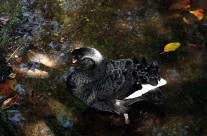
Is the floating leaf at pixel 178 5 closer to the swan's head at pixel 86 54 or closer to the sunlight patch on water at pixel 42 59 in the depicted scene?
the swan's head at pixel 86 54

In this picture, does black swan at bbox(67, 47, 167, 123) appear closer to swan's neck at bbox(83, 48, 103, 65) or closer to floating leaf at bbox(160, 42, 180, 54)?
swan's neck at bbox(83, 48, 103, 65)

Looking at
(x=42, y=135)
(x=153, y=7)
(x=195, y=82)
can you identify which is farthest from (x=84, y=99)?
(x=153, y=7)

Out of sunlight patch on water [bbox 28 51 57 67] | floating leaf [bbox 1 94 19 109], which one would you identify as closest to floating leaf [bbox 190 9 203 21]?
sunlight patch on water [bbox 28 51 57 67]

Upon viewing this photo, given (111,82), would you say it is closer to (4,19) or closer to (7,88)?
(7,88)

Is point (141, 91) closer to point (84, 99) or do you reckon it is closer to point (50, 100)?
point (84, 99)

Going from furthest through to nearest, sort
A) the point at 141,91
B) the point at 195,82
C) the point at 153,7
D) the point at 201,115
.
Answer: the point at 153,7 < the point at 195,82 < the point at 201,115 < the point at 141,91

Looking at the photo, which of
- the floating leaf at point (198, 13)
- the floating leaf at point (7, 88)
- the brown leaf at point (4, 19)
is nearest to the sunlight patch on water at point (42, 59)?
the floating leaf at point (7, 88)

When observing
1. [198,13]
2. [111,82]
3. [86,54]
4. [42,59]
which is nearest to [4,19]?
[42,59]
